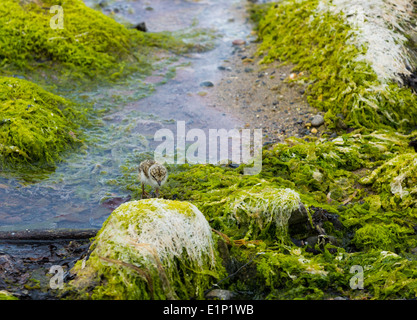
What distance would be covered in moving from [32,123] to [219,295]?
417 cm

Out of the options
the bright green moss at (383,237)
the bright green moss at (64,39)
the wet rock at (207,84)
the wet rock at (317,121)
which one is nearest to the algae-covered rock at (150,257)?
the bright green moss at (383,237)

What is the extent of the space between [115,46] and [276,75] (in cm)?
345

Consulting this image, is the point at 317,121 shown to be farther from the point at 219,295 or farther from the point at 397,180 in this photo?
the point at 219,295

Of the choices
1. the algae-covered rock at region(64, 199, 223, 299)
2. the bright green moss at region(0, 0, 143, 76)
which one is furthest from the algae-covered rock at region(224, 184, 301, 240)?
the bright green moss at region(0, 0, 143, 76)

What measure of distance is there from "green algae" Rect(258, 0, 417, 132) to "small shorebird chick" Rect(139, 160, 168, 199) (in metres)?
3.10

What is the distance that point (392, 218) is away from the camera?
518 cm

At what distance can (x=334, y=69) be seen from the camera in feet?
26.8

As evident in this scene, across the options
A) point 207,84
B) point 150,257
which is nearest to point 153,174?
point 150,257

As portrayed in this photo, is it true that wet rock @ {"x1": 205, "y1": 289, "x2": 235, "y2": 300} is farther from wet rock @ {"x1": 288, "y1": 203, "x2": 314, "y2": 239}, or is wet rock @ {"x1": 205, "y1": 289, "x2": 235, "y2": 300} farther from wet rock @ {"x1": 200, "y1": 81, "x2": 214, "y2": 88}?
wet rock @ {"x1": 200, "y1": 81, "x2": 214, "y2": 88}
